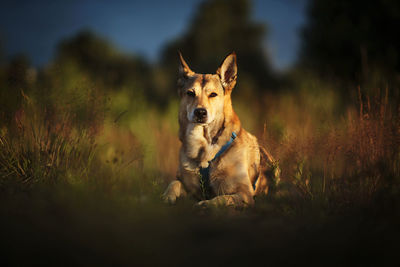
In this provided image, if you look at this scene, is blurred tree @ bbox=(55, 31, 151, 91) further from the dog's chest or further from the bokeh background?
the dog's chest

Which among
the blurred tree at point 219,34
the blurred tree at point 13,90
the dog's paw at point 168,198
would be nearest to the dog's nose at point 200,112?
the dog's paw at point 168,198

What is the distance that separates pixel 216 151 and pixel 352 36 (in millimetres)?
8028

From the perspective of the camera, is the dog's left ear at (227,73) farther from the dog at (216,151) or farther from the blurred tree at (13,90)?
the blurred tree at (13,90)

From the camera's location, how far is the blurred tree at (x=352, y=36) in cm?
838

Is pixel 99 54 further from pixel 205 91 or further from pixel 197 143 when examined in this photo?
pixel 197 143

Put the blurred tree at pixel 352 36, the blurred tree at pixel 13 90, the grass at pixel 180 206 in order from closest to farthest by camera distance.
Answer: the grass at pixel 180 206 < the blurred tree at pixel 13 90 < the blurred tree at pixel 352 36

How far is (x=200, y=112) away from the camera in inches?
134

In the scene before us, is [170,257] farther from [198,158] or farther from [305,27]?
[305,27]

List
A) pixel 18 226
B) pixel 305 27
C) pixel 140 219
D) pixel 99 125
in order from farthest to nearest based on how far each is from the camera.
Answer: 1. pixel 305 27
2. pixel 99 125
3. pixel 140 219
4. pixel 18 226

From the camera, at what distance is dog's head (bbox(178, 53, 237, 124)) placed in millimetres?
3461

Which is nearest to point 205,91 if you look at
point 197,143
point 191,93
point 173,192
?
point 191,93

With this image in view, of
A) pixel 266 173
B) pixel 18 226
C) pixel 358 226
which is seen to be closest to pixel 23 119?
pixel 18 226

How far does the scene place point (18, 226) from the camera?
203cm

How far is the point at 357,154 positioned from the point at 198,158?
199cm
